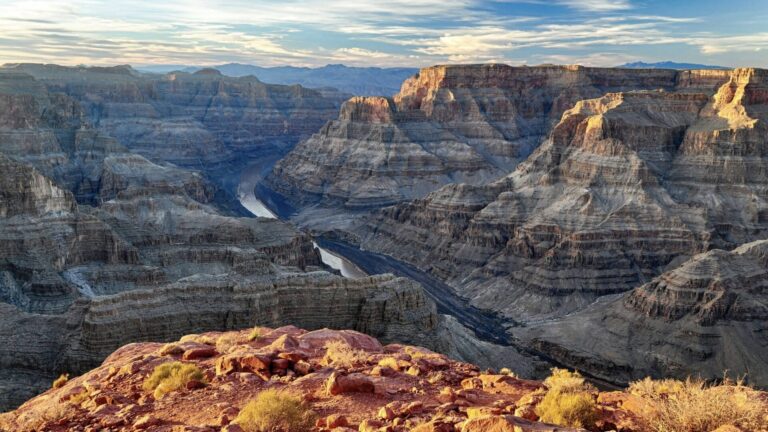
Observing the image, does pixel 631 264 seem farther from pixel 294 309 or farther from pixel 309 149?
pixel 309 149

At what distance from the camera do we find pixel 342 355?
24.5m

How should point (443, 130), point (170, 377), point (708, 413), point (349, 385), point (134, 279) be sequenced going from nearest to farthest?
point (708, 413), point (349, 385), point (170, 377), point (134, 279), point (443, 130)

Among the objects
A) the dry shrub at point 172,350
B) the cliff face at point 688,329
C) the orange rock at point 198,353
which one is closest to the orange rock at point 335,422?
the orange rock at point 198,353

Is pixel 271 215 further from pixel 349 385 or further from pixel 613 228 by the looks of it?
pixel 349 385

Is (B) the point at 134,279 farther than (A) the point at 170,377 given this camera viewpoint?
Yes

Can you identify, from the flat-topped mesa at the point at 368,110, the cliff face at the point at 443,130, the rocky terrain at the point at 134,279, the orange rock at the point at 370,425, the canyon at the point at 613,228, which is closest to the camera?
the orange rock at the point at 370,425

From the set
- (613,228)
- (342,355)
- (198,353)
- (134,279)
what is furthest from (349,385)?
(613,228)

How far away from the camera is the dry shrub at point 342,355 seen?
23.9m

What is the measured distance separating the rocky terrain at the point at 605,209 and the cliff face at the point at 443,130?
112ft

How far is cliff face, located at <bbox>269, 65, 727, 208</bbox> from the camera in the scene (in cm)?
15588

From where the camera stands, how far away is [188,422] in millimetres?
19406

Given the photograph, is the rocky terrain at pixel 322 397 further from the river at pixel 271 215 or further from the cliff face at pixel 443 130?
the cliff face at pixel 443 130

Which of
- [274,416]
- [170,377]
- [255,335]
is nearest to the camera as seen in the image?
[274,416]

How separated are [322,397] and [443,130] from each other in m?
153
